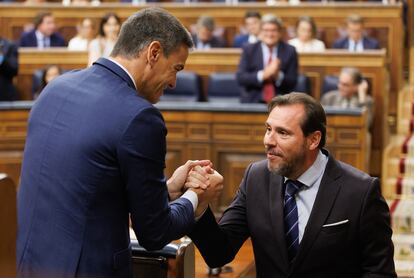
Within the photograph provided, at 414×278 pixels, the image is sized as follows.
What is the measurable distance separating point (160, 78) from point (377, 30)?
6830 millimetres

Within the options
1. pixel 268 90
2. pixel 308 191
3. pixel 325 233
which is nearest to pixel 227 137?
pixel 268 90

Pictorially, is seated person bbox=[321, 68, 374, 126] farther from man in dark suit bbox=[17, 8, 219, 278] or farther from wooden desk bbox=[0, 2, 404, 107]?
man in dark suit bbox=[17, 8, 219, 278]

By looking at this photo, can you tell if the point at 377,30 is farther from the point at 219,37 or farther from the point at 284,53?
the point at 284,53

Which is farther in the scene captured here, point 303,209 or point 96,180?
point 303,209

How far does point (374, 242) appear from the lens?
2.67 m

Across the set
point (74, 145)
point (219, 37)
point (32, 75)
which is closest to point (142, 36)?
point (74, 145)

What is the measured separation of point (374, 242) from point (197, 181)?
0.59m

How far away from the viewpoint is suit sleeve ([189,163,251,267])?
2748 mm

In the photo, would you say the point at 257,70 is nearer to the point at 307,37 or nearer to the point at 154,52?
the point at 307,37

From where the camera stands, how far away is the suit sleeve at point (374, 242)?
2.65m

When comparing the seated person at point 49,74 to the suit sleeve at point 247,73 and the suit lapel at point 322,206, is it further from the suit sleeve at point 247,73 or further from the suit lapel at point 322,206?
the suit lapel at point 322,206

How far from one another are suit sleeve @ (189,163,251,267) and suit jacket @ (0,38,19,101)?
5.03 m

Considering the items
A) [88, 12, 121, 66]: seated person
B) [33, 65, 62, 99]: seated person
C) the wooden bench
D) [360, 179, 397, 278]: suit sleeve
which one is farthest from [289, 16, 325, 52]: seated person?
the wooden bench

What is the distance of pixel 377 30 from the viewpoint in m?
8.87
